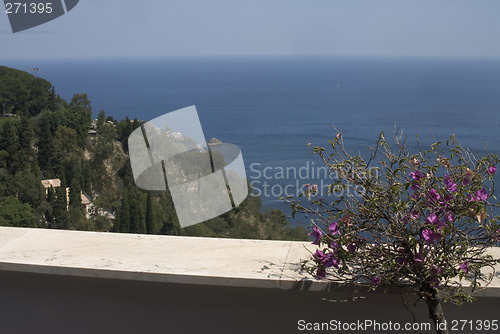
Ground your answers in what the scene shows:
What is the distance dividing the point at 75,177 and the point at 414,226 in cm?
3222

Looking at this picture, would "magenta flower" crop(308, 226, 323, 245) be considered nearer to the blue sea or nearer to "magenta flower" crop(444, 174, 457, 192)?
"magenta flower" crop(444, 174, 457, 192)

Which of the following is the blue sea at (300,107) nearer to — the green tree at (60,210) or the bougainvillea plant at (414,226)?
the green tree at (60,210)

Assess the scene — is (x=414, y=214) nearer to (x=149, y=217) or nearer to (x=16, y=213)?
(x=149, y=217)

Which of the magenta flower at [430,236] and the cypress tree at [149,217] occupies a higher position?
the magenta flower at [430,236]

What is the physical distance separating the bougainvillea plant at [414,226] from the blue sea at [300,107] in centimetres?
2705

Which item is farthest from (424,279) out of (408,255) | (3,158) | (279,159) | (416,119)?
(416,119)

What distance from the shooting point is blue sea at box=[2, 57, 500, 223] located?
40.5 metres

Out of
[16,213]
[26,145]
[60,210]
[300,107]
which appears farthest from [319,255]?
[300,107]

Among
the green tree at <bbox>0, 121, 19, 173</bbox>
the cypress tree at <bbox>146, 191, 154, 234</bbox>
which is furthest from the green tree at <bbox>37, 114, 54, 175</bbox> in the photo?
the cypress tree at <bbox>146, 191, 154, 234</bbox>

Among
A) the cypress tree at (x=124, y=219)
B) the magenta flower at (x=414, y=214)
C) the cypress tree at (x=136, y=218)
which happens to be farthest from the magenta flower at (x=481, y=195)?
the cypress tree at (x=124, y=219)

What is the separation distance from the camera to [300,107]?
67875 mm

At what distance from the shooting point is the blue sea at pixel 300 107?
1593 inches

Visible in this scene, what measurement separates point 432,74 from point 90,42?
59912 mm

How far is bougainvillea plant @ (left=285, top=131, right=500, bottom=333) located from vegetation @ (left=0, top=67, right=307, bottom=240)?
2074cm
